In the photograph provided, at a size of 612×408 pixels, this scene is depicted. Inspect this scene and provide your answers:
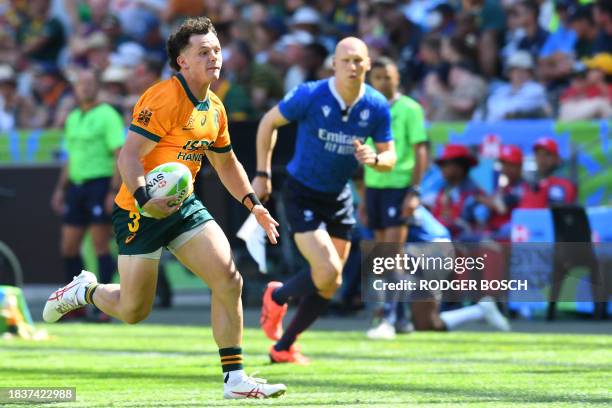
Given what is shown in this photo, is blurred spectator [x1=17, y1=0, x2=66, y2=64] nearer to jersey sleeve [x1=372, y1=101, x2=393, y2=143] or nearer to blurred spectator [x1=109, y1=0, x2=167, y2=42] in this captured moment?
blurred spectator [x1=109, y1=0, x2=167, y2=42]

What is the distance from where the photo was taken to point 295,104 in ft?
34.3

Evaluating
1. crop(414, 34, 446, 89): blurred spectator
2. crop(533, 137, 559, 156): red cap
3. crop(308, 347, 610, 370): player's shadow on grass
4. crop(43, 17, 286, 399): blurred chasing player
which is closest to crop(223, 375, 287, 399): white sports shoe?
crop(43, 17, 286, 399): blurred chasing player

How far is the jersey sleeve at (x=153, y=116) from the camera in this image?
791cm

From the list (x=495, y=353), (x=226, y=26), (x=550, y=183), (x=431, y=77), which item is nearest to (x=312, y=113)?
(x=495, y=353)

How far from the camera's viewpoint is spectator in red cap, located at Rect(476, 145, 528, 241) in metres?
15.2

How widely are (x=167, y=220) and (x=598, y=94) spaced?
9.00 meters

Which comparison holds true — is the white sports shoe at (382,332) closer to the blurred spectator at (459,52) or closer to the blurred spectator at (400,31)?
the blurred spectator at (459,52)

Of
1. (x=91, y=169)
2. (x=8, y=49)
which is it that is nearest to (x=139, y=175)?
(x=91, y=169)

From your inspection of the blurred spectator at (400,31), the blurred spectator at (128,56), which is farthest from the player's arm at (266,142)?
the blurred spectator at (128,56)

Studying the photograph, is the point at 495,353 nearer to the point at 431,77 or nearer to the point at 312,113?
the point at 312,113

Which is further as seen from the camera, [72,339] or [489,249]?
[489,249]

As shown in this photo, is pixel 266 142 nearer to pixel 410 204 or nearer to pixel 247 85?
pixel 410 204

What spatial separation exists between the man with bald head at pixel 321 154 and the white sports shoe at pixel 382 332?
2291 mm

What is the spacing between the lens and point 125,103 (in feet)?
63.1
